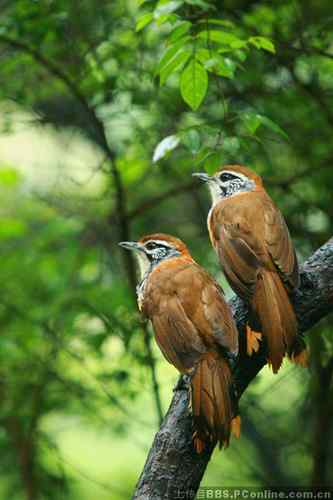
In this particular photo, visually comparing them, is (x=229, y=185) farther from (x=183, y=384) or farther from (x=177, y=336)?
(x=183, y=384)

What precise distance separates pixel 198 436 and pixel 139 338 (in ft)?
9.17

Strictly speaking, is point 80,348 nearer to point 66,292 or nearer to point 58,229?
point 66,292

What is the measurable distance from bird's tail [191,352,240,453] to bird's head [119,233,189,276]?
4.07 feet

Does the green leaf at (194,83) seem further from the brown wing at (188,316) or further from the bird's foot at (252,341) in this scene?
the bird's foot at (252,341)

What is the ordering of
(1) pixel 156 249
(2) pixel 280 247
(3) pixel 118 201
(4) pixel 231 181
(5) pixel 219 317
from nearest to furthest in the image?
(5) pixel 219 317 → (2) pixel 280 247 → (1) pixel 156 249 → (4) pixel 231 181 → (3) pixel 118 201

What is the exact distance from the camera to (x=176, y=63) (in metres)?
3.85

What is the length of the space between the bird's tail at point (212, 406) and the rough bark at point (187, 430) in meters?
0.10

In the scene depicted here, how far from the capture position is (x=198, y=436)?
11.4 feet

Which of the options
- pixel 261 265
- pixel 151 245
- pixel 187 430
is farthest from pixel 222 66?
pixel 187 430

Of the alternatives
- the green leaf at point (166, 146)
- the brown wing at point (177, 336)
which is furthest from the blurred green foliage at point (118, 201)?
the brown wing at point (177, 336)

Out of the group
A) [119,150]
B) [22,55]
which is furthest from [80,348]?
[22,55]

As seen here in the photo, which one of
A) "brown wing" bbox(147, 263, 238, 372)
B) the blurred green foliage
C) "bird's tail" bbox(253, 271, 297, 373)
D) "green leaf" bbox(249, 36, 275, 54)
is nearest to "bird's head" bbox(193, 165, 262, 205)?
the blurred green foliage

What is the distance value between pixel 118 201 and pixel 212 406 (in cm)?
→ 274

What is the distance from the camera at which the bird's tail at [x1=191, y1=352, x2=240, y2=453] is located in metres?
3.44
